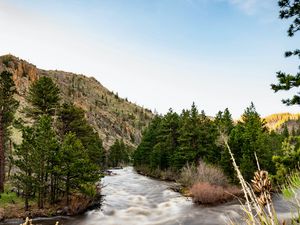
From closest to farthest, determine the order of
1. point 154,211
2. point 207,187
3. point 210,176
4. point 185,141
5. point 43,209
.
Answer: point 43,209 → point 154,211 → point 207,187 → point 210,176 → point 185,141

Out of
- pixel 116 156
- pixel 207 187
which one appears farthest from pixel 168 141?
pixel 116 156

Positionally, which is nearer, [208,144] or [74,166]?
[74,166]

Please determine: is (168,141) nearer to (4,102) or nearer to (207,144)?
(207,144)

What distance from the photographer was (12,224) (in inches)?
1012

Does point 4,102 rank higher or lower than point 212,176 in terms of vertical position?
higher

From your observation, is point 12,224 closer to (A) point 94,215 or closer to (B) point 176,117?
(A) point 94,215

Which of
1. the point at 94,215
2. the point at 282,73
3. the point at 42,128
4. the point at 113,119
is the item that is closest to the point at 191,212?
the point at 94,215

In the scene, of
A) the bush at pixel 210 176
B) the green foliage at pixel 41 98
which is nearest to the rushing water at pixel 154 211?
the bush at pixel 210 176

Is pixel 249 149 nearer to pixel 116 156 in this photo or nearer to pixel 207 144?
pixel 207 144

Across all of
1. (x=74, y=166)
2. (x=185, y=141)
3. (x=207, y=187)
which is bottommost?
(x=207, y=187)

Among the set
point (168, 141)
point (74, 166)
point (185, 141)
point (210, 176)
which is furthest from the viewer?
point (168, 141)

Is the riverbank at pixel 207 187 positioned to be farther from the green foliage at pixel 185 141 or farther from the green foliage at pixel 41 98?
the green foliage at pixel 41 98

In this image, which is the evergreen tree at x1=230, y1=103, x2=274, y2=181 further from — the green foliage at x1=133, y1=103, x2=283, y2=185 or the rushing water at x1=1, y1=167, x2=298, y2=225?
the rushing water at x1=1, y1=167, x2=298, y2=225

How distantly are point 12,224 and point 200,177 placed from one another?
75.2 feet
